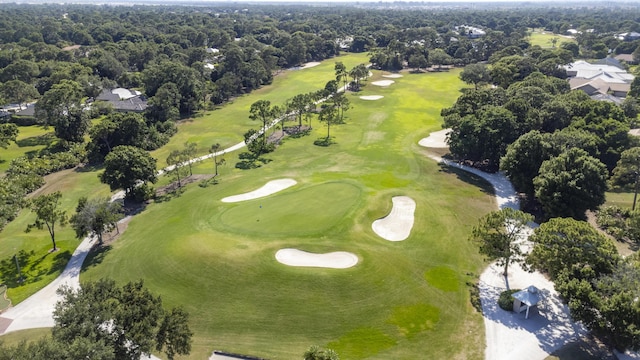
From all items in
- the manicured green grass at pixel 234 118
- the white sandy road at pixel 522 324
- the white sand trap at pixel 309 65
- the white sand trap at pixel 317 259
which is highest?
the white sandy road at pixel 522 324

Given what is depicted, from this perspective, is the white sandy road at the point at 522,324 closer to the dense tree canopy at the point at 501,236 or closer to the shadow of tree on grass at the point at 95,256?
the dense tree canopy at the point at 501,236

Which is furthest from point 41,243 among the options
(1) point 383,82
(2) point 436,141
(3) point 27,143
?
(1) point 383,82

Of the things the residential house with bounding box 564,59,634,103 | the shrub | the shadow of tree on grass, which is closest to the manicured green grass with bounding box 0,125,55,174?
the shadow of tree on grass

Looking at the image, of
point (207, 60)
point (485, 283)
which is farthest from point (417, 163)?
point (207, 60)

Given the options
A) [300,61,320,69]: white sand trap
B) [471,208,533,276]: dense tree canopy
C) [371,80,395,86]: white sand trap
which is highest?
[471,208,533,276]: dense tree canopy

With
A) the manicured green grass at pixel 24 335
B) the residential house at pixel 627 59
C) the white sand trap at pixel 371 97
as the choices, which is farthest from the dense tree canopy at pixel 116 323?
the residential house at pixel 627 59

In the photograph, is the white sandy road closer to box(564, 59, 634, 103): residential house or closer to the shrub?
the shrub
